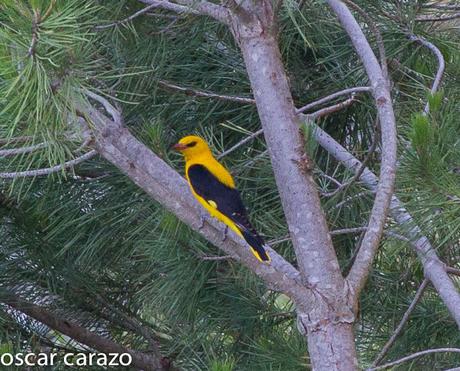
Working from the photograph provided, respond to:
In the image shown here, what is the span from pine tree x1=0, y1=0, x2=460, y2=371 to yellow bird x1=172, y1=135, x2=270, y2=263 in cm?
6

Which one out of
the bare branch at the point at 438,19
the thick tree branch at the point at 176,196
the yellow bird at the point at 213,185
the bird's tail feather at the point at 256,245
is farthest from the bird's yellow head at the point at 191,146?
the bare branch at the point at 438,19

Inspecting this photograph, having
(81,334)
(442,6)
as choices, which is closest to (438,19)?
(442,6)

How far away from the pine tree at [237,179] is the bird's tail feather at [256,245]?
0.02m

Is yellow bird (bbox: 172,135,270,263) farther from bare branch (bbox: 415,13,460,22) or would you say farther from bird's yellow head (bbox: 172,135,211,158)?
bare branch (bbox: 415,13,460,22)

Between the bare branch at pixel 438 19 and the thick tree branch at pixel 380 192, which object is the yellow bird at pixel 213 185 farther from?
the bare branch at pixel 438 19

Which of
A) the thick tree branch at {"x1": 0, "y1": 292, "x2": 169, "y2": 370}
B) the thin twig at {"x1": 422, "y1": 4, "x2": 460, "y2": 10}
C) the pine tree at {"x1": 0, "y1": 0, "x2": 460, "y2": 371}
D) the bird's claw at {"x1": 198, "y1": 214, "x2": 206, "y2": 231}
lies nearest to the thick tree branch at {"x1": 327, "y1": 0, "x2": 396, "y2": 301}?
the pine tree at {"x1": 0, "y1": 0, "x2": 460, "y2": 371}

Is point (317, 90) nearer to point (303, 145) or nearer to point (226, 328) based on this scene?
point (226, 328)

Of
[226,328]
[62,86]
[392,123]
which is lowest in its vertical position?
[226,328]

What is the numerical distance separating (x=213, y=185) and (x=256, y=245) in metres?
0.47

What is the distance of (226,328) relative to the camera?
283 cm

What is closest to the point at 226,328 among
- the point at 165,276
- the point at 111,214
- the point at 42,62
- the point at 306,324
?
the point at 165,276

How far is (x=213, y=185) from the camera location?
7.78 feet

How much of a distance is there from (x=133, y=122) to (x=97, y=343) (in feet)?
2.66

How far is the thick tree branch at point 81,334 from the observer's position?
296cm
